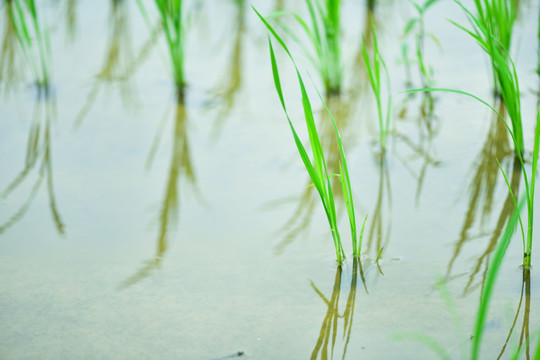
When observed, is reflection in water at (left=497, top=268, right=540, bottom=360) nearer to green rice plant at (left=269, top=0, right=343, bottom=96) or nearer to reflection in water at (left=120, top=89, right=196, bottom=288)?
reflection in water at (left=120, top=89, right=196, bottom=288)

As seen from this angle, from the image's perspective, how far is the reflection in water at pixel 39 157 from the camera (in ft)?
5.61

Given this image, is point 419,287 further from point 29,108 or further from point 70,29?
point 70,29

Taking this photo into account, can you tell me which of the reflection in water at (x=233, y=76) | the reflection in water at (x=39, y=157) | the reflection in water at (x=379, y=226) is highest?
the reflection in water at (x=233, y=76)

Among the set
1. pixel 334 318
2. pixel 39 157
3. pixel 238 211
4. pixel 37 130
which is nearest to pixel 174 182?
pixel 238 211

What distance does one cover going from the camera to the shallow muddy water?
1271 millimetres

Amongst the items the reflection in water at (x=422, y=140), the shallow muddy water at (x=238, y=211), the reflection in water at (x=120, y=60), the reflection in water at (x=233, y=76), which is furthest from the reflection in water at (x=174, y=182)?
the reflection in water at (x=422, y=140)

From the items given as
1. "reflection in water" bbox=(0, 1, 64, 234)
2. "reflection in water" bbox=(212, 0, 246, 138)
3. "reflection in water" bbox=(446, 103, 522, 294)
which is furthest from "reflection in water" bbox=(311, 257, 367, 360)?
"reflection in water" bbox=(212, 0, 246, 138)

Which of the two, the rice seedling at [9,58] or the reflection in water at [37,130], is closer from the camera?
the reflection in water at [37,130]

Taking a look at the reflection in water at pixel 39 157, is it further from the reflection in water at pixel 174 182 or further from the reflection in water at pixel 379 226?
the reflection in water at pixel 379 226

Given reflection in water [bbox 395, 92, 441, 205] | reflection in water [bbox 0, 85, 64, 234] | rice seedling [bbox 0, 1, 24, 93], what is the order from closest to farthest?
reflection in water [bbox 0, 85, 64, 234]
reflection in water [bbox 395, 92, 441, 205]
rice seedling [bbox 0, 1, 24, 93]

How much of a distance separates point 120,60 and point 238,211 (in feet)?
4.05

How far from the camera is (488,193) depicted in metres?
1.69

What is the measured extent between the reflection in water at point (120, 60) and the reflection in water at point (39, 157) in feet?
0.39

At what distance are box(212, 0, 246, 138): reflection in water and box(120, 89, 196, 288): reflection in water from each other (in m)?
0.12
